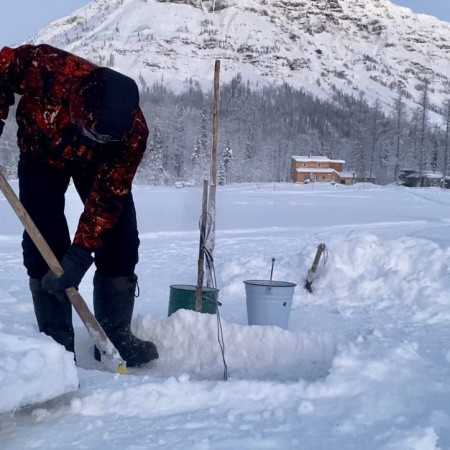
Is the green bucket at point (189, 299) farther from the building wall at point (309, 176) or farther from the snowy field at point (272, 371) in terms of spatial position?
the building wall at point (309, 176)

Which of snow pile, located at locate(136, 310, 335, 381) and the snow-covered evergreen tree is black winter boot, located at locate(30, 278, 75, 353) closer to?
snow pile, located at locate(136, 310, 335, 381)

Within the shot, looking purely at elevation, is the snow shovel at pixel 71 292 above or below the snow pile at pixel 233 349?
above

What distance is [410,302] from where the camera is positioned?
204 inches

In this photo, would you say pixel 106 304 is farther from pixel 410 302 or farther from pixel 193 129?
pixel 193 129

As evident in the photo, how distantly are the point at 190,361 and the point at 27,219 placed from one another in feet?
4.07

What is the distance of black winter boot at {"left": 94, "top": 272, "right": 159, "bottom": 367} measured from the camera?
10.2 feet

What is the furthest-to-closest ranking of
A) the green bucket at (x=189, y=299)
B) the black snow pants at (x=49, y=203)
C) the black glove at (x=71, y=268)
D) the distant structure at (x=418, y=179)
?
the distant structure at (x=418, y=179), the green bucket at (x=189, y=299), the black snow pants at (x=49, y=203), the black glove at (x=71, y=268)

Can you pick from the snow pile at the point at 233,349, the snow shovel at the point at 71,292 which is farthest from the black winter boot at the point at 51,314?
the snow pile at the point at 233,349

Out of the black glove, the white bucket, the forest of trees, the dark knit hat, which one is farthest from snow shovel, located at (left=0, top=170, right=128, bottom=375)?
the forest of trees

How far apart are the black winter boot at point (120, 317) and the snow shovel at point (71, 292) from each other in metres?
0.35

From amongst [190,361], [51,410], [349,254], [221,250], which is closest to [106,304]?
[190,361]

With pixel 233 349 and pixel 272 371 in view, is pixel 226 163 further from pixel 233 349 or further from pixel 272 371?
pixel 272 371

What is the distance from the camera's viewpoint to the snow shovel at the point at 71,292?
255 centimetres

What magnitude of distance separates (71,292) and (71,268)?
155 millimetres
